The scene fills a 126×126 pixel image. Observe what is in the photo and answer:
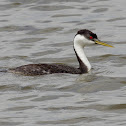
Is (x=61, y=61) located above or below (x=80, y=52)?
below

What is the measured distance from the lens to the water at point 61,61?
1109cm

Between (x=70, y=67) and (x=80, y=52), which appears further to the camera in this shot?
(x=80, y=52)

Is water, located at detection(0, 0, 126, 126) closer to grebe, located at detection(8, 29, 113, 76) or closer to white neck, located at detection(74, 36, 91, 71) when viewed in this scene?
grebe, located at detection(8, 29, 113, 76)

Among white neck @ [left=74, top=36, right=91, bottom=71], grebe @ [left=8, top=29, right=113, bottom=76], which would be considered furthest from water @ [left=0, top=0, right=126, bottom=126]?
white neck @ [left=74, top=36, right=91, bottom=71]

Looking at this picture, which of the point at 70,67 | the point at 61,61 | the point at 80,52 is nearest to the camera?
the point at 70,67

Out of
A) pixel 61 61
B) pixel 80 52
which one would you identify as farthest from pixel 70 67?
pixel 61 61

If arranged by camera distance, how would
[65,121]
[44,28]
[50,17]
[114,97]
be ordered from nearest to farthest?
[65,121], [114,97], [44,28], [50,17]

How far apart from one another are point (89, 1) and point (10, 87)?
32.4 ft

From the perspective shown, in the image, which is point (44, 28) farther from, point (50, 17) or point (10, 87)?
point (10, 87)

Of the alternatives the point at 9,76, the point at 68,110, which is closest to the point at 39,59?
the point at 9,76

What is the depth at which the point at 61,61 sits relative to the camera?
1578 cm

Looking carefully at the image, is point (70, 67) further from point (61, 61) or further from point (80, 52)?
point (61, 61)

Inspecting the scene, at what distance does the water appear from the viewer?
11.1 m

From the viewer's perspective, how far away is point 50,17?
20.4 metres
